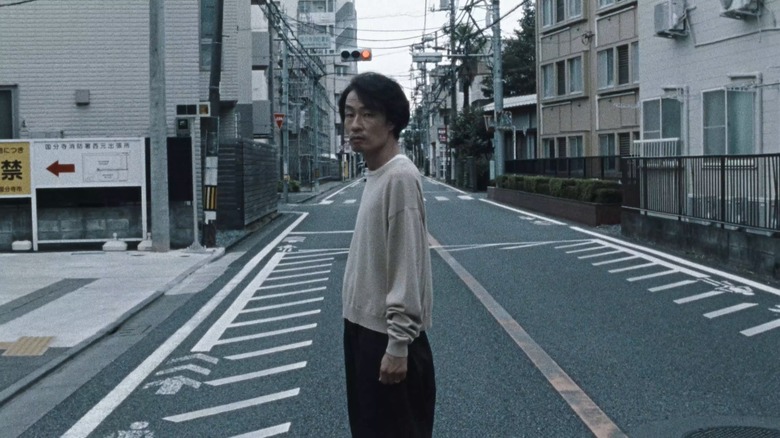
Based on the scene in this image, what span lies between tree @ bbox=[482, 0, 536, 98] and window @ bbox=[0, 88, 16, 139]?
5441 centimetres

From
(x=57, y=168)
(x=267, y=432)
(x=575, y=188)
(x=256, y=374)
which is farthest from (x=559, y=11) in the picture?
(x=267, y=432)

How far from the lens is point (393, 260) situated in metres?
3.60

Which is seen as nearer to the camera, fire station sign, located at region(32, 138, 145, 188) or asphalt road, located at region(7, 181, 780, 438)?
asphalt road, located at region(7, 181, 780, 438)

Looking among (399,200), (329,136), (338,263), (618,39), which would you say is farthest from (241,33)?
(329,136)

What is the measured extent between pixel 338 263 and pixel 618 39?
2066cm

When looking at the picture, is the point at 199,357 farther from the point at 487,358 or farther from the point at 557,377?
the point at 557,377

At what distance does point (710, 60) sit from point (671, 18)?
4.77 feet

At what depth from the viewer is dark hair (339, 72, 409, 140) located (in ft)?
Answer: 12.5

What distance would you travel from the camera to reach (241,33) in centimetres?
3566

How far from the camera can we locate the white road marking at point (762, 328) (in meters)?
9.12

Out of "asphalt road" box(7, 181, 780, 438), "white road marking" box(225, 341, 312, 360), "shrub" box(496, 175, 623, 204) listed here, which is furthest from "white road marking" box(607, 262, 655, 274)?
"shrub" box(496, 175, 623, 204)

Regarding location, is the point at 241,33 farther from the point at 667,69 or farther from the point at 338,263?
the point at 338,263

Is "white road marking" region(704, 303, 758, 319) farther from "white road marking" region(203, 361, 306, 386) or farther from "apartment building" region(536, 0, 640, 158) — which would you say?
"apartment building" region(536, 0, 640, 158)

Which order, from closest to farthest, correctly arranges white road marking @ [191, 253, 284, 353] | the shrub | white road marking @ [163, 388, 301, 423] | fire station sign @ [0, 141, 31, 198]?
1. white road marking @ [163, 388, 301, 423]
2. white road marking @ [191, 253, 284, 353]
3. fire station sign @ [0, 141, 31, 198]
4. the shrub
